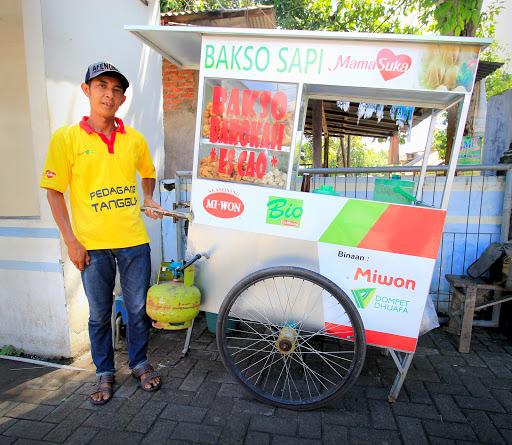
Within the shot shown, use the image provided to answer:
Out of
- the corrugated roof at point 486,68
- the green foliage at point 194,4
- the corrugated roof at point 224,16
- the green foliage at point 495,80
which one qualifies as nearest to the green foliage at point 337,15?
the green foliage at point 194,4

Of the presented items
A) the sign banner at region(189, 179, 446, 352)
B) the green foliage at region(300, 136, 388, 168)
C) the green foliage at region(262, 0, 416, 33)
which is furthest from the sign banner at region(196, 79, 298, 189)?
the green foliage at region(300, 136, 388, 168)

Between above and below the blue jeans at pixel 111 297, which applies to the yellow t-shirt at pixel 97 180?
above

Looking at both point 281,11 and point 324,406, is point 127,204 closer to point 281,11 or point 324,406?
point 324,406

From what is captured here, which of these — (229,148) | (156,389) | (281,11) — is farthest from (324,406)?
(281,11)

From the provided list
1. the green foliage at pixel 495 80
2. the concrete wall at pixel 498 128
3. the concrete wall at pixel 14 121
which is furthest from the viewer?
the green foliage at pixel 495 80

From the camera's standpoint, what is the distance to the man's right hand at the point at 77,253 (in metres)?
2.37

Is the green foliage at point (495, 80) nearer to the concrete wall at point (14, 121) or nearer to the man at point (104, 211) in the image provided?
the man at point (104, 211)

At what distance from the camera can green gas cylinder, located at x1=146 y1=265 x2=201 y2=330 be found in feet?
8.43

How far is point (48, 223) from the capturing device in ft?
9.52

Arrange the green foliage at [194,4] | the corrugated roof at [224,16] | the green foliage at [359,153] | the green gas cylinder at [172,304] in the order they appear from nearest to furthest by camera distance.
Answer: the green gas cylinder at [172,304]
the corrugated roof at [224,16]
the green foliage at [194,4]
the green foliage at [359,153]

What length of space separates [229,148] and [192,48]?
2.69ft

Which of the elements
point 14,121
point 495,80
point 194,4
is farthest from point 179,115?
point 495,80

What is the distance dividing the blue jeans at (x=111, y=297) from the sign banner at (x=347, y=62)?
4.57 feet

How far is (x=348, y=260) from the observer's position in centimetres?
244
